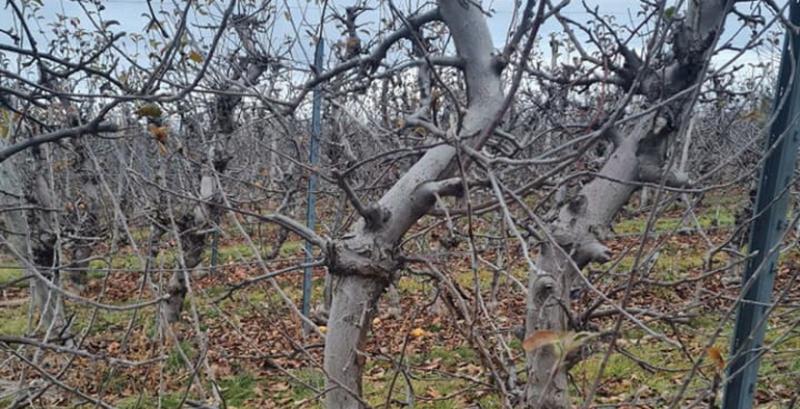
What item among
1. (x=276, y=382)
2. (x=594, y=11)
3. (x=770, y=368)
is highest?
(x=594, y=11)

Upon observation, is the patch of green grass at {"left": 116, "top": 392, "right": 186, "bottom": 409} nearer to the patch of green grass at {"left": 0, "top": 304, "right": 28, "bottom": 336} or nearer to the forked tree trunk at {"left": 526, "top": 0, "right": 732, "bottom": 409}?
the patch of green grass at {"left": 0, "top": 304, "right": 28, "bottom": 336}

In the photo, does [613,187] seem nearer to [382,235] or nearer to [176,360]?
[382,235]

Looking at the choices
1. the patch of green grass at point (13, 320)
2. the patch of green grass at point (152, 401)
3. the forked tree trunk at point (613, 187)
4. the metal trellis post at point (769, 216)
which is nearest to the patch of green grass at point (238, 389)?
the patch of green grass at point (152, 401)

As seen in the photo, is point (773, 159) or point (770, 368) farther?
point (770, 368)

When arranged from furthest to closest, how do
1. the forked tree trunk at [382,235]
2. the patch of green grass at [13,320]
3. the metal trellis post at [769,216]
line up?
the patch of green grass at [13,320] → the forked tree trunk at [382,235] → the metal trellis post at [769,216]

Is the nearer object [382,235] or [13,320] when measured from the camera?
[382,235]

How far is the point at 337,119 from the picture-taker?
511cm

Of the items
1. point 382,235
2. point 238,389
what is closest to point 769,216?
point 382,235

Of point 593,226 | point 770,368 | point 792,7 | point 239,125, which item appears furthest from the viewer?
point 239,125

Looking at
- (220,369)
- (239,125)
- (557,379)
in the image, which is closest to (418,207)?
(557,379)

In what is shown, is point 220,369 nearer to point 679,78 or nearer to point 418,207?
point 418,207

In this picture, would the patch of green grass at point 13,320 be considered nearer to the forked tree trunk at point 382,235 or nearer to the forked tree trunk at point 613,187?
the forked tree trunk at point 382,235

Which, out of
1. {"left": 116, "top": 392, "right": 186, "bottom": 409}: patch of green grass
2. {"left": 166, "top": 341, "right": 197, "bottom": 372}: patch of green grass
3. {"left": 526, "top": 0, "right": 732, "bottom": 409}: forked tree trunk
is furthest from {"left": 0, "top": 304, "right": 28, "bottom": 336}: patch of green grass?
{"left": 526, "top": 0, "right": 732, "bottom": 409}: forked tree trunk

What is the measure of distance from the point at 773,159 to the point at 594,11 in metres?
0.80
